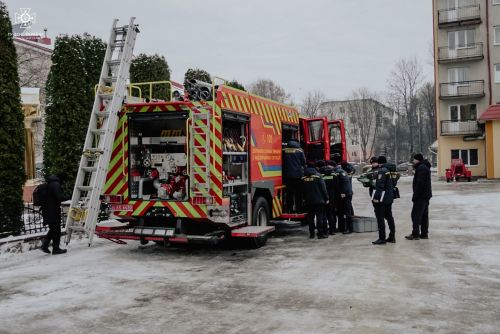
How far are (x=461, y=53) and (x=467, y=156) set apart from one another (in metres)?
7.80

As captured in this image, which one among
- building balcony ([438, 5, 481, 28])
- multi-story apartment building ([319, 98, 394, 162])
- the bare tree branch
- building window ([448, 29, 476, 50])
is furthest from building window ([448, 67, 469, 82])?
multi-story apartment building ([319, 98, 394, 162])

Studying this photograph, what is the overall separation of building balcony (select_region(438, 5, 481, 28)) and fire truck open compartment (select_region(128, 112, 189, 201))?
112 feet

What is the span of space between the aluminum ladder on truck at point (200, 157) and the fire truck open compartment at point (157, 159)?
0.67m

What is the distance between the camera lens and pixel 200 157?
862cm

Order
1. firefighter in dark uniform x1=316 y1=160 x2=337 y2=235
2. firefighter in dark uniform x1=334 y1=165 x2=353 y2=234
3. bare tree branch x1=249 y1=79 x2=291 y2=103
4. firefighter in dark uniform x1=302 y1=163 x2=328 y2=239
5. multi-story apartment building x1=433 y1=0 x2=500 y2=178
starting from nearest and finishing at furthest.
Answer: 1. firefighter in dark uniform x1=302 y1=163 x2=328 y2=239
2. firefighter in dark uniform x1=316 y1=160 x2=337 y2=235
3. firefighter in dark uniform x1=334 y1=165 x2=353 y2=234
4. multi-story apartment building x1=433 y1=0 x2=500 y2=178
5. bare tree branch x1=249 y1=79 x2=291 y2=103

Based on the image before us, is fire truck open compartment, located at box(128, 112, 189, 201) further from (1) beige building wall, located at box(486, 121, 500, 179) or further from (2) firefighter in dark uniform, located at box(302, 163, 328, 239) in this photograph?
(1) beige building wall, located at box(486, 121, 500, 179)

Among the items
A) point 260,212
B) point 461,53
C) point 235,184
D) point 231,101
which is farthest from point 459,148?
point 231,101

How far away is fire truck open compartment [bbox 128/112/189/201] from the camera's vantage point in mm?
9312

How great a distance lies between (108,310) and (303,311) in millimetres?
2260

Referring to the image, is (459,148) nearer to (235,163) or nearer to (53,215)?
(235,163)

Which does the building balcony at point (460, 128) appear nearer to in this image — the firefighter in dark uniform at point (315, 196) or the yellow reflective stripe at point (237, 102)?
the firefighter in dark uniform at point (315, 196)

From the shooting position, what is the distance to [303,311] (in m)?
5.61

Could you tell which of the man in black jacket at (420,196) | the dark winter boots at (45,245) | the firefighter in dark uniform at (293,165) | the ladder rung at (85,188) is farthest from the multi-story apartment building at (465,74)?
the dark winter boots at (45,245)

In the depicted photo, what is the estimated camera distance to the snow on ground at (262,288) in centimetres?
523
